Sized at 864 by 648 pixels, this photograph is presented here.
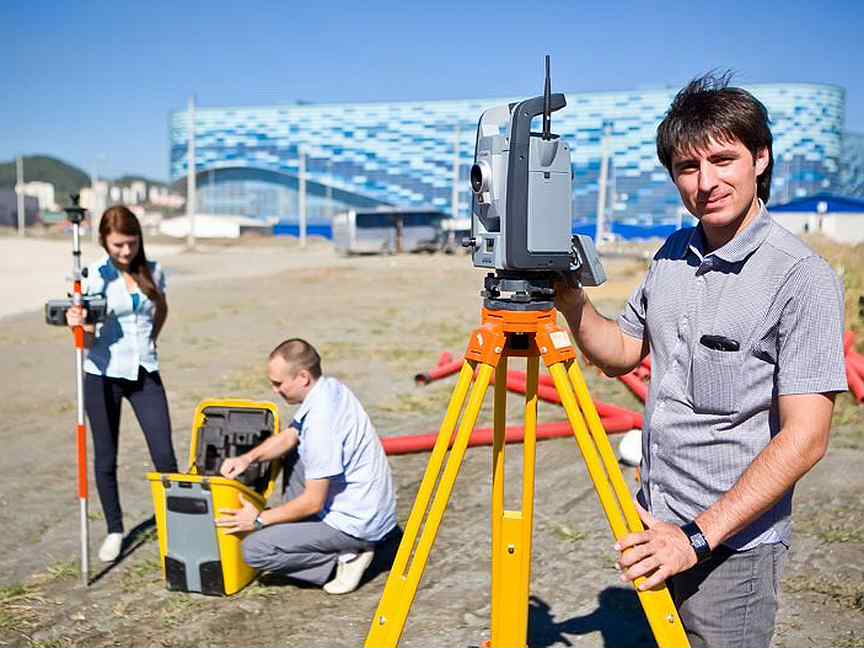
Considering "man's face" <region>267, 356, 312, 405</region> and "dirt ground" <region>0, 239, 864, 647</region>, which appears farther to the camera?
"man's face" <region>267, 356, 312, 405</region>

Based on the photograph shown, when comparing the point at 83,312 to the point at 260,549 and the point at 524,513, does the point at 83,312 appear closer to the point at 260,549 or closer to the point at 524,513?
the point at 260,549

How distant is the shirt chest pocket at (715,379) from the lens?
188 centimetres

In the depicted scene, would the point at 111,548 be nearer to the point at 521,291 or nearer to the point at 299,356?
the point at 299,356

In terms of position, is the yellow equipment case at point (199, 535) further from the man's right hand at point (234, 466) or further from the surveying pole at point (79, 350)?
the surveying pole at point (79, 350)

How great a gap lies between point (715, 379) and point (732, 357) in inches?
2.5

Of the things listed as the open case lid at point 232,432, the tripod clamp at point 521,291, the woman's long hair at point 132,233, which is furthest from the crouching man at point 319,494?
the tripod clamp at point 521,291

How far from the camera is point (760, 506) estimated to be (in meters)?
1.78

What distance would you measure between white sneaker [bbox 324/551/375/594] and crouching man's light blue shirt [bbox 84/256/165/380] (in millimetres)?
1500

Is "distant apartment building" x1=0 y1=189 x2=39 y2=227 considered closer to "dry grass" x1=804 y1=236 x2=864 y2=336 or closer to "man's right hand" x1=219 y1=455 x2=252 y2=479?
"dry grass" x1=804 y1=236 x2=864 y2=336

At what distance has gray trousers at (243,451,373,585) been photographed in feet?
12.8

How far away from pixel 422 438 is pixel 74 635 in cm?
290

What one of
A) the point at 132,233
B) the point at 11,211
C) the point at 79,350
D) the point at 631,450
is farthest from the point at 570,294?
the point at 11,211

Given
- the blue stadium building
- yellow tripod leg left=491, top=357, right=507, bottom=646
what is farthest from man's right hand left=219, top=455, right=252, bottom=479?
the blue stadium building

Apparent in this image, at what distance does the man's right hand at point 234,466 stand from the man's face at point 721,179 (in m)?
2.78
